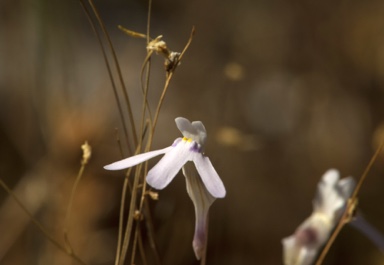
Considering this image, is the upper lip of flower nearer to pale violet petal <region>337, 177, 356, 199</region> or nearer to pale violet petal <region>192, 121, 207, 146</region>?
pale violet petal <region>192, 121, 207, 146</region>

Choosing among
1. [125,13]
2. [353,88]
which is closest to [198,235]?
[353,88]

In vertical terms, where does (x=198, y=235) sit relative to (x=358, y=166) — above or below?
below

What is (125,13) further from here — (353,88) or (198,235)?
(198,235)

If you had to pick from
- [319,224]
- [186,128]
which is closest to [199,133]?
[186,128]

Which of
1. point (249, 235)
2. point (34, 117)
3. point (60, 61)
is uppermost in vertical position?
point (60, 61)

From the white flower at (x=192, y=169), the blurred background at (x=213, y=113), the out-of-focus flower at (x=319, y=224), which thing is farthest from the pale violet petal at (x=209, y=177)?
the blurred background at (x=213, y=113)

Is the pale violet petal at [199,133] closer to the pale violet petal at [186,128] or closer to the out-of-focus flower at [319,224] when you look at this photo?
the pale violet petal at [186,128]
